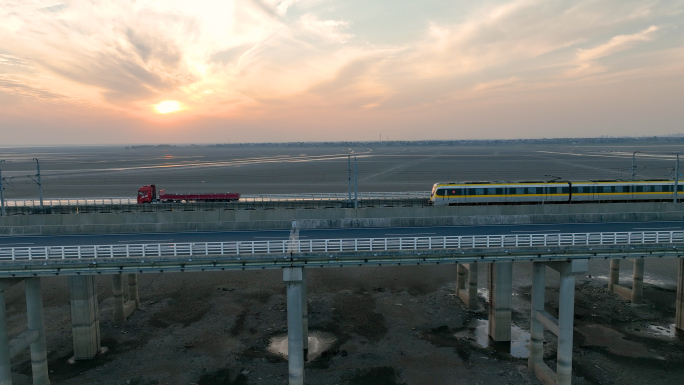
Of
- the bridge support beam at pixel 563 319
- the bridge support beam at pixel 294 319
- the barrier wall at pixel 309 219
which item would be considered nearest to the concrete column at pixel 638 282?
the barrier wall at pixel 309 219

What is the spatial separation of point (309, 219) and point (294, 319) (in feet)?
43.6

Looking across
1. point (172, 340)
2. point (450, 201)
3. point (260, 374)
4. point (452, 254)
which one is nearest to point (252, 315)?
point (172, 340)

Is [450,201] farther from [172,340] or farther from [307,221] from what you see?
[172,340]

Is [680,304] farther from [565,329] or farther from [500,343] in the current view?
[565,329]

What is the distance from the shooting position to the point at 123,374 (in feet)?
94.5

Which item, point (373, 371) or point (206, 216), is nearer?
point (373, 371)

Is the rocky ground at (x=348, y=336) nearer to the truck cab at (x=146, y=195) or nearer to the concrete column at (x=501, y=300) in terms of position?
the concrete column at (x=501, y=300)

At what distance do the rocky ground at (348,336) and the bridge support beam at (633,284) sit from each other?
3.16ft

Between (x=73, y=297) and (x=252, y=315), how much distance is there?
14.6 meters

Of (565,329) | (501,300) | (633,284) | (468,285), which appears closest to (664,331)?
(633,284)

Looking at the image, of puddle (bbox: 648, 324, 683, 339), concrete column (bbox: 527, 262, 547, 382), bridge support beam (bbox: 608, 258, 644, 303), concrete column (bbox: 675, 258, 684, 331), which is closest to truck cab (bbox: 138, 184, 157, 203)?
concrete column (bbox: 527, 262, 547, 382)

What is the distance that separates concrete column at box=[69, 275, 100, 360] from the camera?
2983cm

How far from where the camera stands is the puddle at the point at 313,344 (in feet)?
104

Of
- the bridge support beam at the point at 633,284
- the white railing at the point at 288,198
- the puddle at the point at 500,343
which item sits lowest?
the puddle at the point at 500,343
